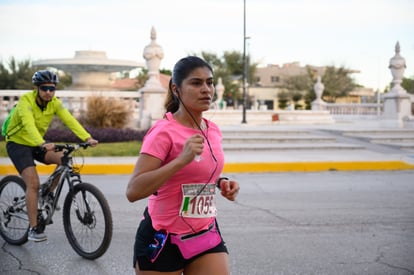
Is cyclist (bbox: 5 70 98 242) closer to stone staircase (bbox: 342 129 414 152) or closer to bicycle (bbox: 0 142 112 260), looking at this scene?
bicycle (bbox: 0 142 112 260)

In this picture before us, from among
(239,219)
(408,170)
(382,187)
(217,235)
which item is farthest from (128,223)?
(408,170)

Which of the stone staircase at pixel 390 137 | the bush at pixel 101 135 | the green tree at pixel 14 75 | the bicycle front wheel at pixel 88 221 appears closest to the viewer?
the bicycle front wheel at pixel 88 221

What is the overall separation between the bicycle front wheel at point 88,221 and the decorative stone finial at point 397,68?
70.6 feet

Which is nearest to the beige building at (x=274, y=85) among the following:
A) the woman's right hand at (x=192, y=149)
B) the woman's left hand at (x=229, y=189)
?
the woman's left hand at (x=229, y=189)

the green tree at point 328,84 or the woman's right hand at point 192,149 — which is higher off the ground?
the green tree at point 328,84

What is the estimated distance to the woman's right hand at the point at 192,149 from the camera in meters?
2.42

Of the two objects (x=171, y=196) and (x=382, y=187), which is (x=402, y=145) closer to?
(x=382, y=187)

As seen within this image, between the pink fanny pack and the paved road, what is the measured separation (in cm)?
218

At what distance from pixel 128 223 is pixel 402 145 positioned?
1268 centimetres

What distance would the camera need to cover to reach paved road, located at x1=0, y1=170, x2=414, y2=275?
506 centimetres

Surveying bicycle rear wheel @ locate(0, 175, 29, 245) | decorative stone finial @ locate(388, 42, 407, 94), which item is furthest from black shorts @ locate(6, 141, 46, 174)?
decorative stone finial @ locate(388, 42, 407, 94)

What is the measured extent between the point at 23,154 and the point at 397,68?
71.5 feet

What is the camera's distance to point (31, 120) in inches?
211

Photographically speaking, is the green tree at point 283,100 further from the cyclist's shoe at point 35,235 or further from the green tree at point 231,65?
the cyclist's shoe at point 35,235
